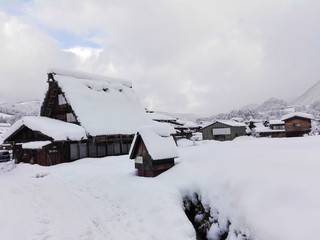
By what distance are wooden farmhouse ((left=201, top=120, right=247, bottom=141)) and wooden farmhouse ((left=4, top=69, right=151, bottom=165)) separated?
24587 mm

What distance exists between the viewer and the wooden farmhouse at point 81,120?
2100cm

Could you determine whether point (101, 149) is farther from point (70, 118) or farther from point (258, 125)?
point (258, 125)

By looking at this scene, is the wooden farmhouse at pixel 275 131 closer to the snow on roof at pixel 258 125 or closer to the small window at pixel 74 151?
the snow on roof at pixel 258 125

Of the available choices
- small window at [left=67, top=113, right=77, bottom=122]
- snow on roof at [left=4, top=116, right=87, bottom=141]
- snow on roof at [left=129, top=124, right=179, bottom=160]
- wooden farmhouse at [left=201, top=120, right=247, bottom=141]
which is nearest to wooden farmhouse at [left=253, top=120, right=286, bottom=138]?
wooden farmhouse at [left=201, top=120, right=247, bottom=141]

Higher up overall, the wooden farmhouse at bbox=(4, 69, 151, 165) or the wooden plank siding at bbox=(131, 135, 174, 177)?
the wooden farmhouse at bbox=(4, 69, 151, 165)

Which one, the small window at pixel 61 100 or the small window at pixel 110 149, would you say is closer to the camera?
the small window at pixel 110 149

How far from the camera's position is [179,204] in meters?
8.20

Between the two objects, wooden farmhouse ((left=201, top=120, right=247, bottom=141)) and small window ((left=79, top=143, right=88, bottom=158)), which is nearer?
small window ((left=79, top=143, right=88, bottom=158))

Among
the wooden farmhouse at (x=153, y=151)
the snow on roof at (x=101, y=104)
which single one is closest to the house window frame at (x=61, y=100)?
the snow on roof at (x=101, y=104)

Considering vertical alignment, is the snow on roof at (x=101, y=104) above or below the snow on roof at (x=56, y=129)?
above

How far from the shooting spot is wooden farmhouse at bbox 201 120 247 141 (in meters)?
47.6

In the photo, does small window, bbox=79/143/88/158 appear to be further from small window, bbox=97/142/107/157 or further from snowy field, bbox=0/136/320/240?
snowy field, bbox=0/136/320/240

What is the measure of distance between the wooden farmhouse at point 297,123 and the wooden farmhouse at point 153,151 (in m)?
47.2

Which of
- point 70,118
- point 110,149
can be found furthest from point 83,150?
point 70,118
